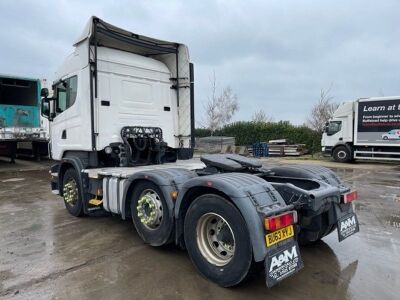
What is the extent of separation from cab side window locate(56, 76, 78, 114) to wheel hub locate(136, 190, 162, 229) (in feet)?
9.53

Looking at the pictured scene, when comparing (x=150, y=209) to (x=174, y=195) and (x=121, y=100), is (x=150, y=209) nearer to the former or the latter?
(x=174, y=195)

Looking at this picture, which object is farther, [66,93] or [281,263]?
[66,93]

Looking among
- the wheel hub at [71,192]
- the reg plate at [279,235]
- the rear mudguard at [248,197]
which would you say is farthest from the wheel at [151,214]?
the wheel hub at [71,192]

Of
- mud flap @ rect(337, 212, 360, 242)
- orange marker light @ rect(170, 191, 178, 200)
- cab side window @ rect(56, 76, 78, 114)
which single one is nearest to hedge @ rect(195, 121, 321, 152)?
cab side window @ rect(56, 76, 78, 114)

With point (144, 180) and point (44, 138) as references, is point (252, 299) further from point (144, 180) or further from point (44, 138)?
point (44, 138)

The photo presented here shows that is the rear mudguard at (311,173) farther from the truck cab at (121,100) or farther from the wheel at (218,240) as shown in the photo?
the truck cab at (121,100)

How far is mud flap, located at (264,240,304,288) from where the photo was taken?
11.2ft

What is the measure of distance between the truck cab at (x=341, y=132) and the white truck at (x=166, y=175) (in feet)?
51.6

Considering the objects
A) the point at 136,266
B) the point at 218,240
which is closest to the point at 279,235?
the point at 218,240

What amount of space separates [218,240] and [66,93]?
4641 millimetres

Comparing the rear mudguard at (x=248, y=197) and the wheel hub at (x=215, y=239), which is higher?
the rear mudguard at (x=248, y=197)

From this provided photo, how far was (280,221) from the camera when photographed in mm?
3557

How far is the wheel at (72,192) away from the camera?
6.68 metres

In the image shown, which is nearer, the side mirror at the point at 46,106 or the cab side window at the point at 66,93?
the cab side window at the point at 66,93
